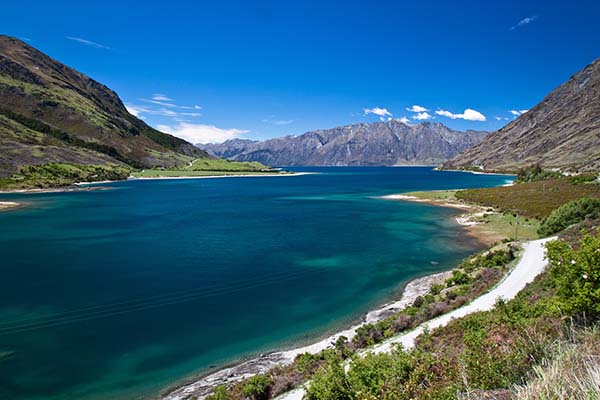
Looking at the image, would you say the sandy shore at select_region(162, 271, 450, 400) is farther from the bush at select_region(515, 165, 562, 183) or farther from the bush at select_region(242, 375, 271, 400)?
the bush at select_region(515, 165, 562, 183)

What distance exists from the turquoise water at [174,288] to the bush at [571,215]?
12.1 m

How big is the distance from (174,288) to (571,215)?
52.2m

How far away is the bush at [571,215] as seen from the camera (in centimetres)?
5059

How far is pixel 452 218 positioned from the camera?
253ft

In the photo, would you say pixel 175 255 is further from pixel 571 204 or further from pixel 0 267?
pixel 571 204

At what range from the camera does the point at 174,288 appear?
36.2 m

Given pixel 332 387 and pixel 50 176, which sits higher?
pixel 332 387

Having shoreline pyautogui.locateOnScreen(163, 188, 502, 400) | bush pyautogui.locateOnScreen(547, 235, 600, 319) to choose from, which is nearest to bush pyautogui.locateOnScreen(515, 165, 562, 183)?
shoreline pyautogui.locateOnScreen(163, 188, 502, 400)

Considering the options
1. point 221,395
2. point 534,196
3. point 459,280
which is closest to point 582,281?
point 221,395

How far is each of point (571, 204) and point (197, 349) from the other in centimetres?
5504

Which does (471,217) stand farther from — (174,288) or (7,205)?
(7,205)

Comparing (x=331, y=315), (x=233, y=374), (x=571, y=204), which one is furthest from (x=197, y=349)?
(x=571, y=204)

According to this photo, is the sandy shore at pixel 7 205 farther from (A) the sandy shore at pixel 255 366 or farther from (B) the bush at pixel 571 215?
(B) the bush at pixel 571 215

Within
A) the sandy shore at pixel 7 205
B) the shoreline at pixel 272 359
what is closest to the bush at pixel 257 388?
the shoreline at pixel 272 359
